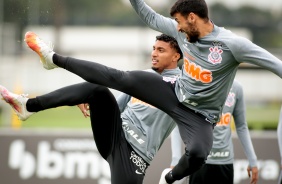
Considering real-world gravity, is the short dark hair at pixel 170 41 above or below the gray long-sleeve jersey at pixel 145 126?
above

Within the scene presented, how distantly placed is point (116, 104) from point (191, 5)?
3.65 feet

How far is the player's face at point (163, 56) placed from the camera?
7.15 m

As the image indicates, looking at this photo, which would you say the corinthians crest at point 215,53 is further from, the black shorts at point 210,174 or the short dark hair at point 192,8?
the black shorts at point 210,174

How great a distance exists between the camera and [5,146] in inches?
425

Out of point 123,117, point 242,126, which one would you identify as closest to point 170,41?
point 123,117

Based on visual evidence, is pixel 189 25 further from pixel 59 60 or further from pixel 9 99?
pixel 9 99

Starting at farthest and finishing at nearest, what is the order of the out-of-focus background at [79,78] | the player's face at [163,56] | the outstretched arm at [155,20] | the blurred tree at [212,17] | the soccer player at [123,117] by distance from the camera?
the blurred tree at [212,17]
the out-of-focus background at [79,78]
the player's face at [163,56]
the outstretched arm at [155,20]
the soccer player at [123,117]

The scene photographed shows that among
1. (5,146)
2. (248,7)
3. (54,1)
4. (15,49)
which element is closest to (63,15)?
(15,49)

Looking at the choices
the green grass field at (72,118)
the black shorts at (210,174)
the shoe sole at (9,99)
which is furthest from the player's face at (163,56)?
the green grass field at (72,118)

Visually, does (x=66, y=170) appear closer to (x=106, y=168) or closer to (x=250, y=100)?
(x=106, y=168)

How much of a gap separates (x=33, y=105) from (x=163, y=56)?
1.37 metres

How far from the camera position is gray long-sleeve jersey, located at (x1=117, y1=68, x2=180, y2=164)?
6879mm

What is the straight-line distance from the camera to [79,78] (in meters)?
22.9

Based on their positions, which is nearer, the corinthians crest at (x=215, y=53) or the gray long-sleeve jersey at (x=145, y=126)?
the corinthians crest at (x=215, y=53)
